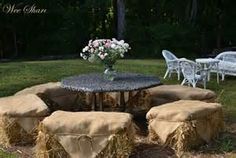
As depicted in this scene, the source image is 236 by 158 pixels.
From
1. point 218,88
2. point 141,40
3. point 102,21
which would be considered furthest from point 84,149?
point 102,21

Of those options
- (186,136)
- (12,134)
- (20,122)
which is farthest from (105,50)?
(186,136)

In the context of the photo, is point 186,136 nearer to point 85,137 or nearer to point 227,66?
point 85,137

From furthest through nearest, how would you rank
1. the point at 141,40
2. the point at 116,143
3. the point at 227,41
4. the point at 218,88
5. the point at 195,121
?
the point at 227,41 < the point at 141,40 < the point at 218,88 < the point at 195,121 < the point at 116,143

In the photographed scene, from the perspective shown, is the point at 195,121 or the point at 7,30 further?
the point at 7,30

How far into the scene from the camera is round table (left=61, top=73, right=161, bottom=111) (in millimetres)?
6008

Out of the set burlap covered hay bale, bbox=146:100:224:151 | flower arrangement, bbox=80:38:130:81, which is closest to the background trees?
flower arrangement, bbox=80:38:130:81

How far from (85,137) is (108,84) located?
1.57m

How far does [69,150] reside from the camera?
4.88 m

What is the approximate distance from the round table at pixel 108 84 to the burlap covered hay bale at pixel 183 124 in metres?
0.71

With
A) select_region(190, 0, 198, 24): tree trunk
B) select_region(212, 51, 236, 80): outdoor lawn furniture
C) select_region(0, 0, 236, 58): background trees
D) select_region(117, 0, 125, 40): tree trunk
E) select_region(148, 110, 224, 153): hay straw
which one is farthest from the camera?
select_region(190, 0, 198, 24): tree trunk

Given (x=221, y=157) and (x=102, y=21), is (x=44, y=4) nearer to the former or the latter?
(x=102, y=21)

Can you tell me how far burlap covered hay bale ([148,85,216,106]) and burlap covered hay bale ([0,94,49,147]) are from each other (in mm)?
1866

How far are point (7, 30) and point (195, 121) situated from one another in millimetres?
13921

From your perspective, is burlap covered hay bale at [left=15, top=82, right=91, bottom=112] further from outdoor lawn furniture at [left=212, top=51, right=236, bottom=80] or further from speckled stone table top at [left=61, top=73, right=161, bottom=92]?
outdoor lawn furniture at [left=212, top=51, right=236, bottom=80]
